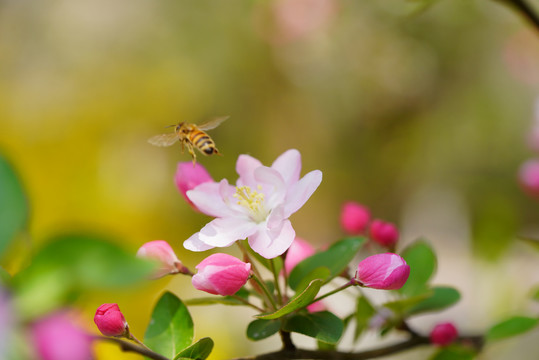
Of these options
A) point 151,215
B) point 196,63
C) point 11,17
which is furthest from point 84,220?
point 11,17

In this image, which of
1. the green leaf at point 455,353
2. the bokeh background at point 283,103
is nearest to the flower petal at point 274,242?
the green leaf at point 455,353

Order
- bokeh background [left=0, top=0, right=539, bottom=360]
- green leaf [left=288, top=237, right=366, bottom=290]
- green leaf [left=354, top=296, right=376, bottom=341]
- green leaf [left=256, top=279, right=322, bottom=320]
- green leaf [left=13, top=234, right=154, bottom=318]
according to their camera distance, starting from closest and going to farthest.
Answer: green leaf [left=13, top=234, right=154, bottom=318] → green leaf [left=256, top=279, right=322, bottom=320] → green leaf [left=288, top=237, right=366, bottom=290] → green leaf [left=354, top=296, right=376, bottom=341] → bokeh background [left=0, top=0, right=539, bottom=360]

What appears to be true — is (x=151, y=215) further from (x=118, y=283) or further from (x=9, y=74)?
(x=118, y=283)

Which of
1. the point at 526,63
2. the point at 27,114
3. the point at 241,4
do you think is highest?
the point at 241,4

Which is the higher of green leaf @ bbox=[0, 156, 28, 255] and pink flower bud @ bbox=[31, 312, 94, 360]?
green leaf @ bbox=[0, 156, 28, 255]

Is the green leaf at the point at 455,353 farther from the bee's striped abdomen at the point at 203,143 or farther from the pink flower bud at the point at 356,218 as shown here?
the bee's striped abdomen at the point at 203,143

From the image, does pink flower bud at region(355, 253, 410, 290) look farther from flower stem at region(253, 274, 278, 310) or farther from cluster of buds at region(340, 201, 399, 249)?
cluster of buds at region(340, 201, 399, 249)

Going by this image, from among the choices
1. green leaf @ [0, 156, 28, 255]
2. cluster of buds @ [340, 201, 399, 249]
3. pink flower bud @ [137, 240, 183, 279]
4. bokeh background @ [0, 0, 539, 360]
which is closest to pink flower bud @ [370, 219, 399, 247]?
cluster of buds @ [340, 201, 399, 249]
